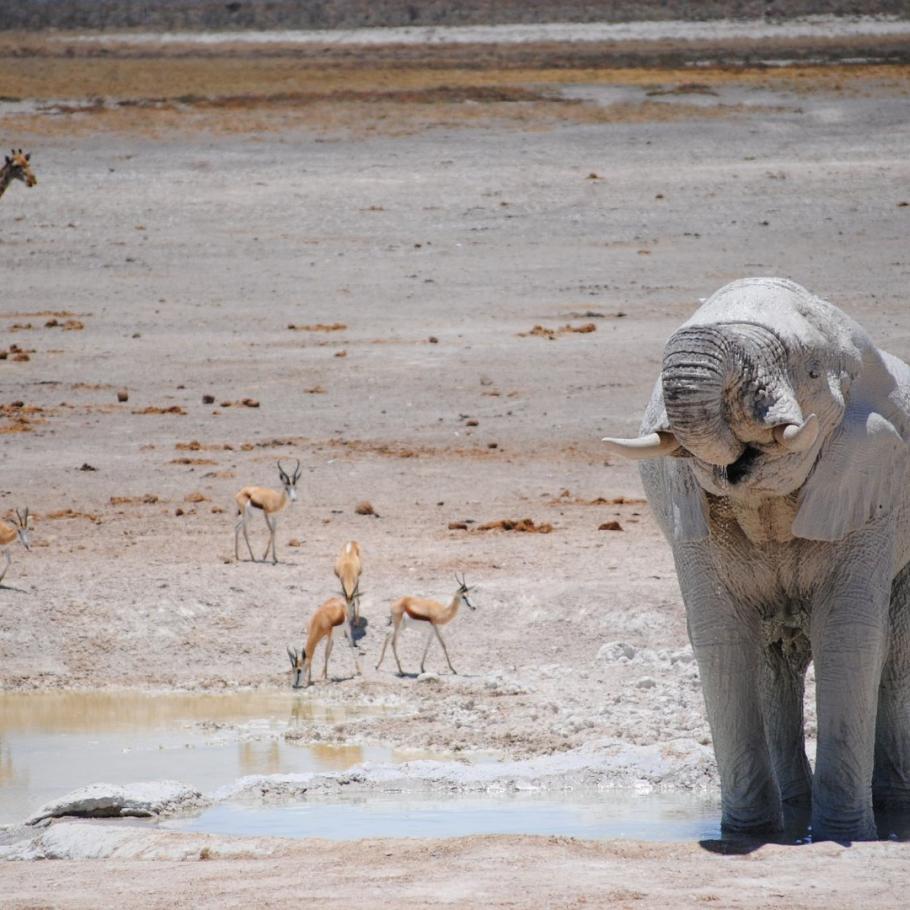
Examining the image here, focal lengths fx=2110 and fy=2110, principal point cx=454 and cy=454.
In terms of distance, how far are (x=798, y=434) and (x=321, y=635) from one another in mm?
5985

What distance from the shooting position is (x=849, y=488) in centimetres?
741

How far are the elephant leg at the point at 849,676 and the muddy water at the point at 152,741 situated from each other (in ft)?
10.3

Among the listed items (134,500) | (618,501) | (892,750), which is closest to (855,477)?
(892,750)

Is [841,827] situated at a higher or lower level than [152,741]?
lower

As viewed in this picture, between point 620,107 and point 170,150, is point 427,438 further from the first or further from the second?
point 620,107

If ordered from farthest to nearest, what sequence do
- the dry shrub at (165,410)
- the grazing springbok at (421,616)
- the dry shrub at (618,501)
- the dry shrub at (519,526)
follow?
the dry shrub at (165,410) → the dry shrub at (618,501) → the dry shrub at (519,526) → the grazing springbok at (421,616)

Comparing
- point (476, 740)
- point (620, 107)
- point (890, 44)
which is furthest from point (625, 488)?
point (890, 44)

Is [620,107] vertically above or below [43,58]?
below

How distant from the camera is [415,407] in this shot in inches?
791

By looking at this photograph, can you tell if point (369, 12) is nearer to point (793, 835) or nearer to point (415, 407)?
point (415, 407)

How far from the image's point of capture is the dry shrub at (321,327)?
77.5ft

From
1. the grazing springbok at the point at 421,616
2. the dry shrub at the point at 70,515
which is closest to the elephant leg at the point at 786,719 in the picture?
the grazing springbok at the point at 421,616

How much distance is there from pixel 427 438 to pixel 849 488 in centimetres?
1164

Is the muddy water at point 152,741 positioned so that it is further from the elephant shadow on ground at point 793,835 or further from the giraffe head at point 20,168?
the giraffe head at point 20,168
